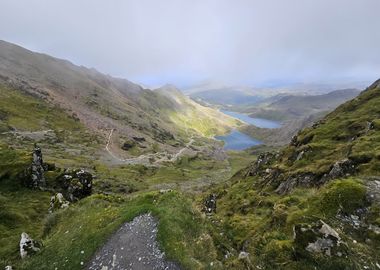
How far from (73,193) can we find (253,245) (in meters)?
32.6

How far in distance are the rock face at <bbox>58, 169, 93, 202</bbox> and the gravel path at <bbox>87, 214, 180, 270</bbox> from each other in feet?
90.8

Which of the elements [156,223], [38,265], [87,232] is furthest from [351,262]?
[38,265]

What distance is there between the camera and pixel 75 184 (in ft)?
163

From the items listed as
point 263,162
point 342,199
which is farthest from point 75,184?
point 263,162

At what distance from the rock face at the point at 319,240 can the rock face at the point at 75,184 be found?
3606 centimetres

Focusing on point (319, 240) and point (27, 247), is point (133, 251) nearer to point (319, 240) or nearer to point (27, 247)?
point (27, 247)

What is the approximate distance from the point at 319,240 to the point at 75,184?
3885 cm

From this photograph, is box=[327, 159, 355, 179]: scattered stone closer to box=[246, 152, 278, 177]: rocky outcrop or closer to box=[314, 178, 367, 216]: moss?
box=[314, 178, 367, 216]: moss

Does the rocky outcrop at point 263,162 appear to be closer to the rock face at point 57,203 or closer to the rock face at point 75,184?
the rock face at point 75,184

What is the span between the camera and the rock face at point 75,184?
161 ft

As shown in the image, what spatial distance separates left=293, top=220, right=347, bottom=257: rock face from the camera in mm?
18328

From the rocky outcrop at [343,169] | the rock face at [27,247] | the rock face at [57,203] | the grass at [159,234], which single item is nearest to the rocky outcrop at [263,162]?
the rocky outcrop at [343,169]

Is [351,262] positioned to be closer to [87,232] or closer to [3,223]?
[87,232]

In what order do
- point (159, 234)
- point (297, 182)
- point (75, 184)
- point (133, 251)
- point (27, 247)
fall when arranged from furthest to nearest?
1. point (297, 182)
2. point (75, 184)
3. point (27, 247)
4. point (159, 234)
5. point (133, 251)
